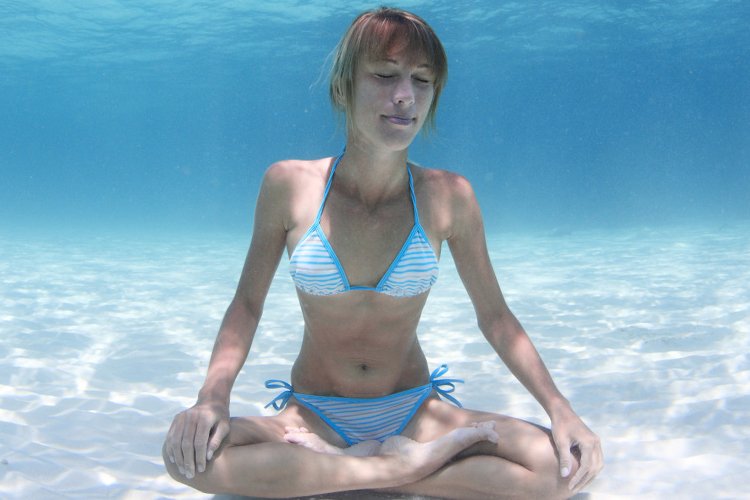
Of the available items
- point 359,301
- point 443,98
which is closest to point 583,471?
point 359,301

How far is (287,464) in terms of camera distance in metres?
2.10

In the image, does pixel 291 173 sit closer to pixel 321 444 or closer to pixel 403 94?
pixel 403 94

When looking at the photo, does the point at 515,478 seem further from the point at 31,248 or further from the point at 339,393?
the point at 31,248

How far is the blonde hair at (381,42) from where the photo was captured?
2369 mm

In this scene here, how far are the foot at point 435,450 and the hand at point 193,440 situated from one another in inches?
27.8

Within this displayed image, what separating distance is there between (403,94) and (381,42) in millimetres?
255

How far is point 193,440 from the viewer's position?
1995mm

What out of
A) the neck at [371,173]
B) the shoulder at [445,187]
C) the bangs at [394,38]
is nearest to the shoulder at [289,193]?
the neck at [371,173]

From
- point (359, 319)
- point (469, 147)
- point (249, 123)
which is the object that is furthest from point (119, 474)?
point (469, 147)

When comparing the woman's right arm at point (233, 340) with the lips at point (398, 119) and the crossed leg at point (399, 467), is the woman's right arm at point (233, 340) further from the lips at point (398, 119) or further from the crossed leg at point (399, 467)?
the lips at point (398, 119)

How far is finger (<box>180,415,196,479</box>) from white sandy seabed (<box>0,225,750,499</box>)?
24.7 inches

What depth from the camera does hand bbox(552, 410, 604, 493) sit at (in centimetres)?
211

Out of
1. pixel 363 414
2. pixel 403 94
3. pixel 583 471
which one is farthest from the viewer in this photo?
pixel 363 414

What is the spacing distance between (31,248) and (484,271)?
59.0 ft
